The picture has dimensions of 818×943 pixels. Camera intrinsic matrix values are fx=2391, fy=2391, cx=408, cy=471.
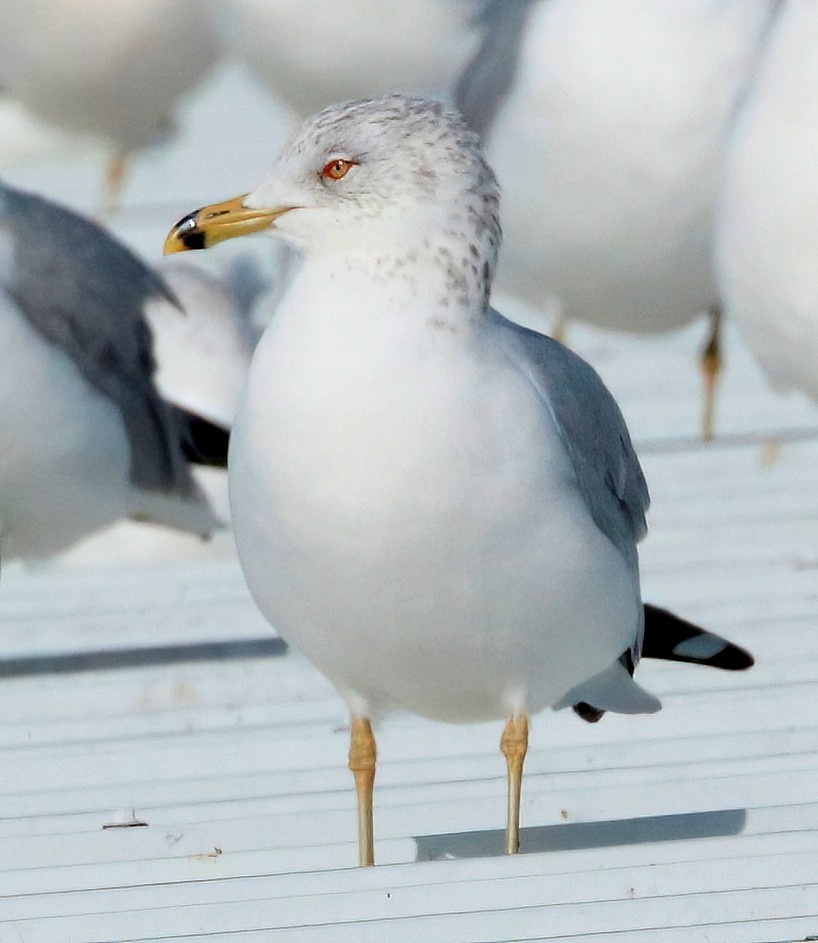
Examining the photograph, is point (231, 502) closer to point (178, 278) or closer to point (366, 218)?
point (366, 218)

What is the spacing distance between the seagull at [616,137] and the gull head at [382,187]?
2500mm

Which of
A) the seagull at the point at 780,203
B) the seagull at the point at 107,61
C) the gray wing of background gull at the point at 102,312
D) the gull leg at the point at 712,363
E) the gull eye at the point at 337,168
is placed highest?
the gull eye at the point at 337,168

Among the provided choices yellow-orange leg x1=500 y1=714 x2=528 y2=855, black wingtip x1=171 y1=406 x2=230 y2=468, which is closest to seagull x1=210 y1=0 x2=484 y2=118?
black wingtip x1=171 y1=406 x2=230 y2=468

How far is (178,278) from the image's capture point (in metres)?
6.47

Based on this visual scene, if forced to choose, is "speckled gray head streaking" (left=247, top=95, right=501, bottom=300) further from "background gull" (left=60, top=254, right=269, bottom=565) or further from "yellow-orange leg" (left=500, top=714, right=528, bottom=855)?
"background gull" (left=60, top=254, right=269, bottom=565)

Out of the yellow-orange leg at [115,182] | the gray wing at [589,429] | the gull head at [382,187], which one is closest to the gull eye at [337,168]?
the gull head at [382,187]

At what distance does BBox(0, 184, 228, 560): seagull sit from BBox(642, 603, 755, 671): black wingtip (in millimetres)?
1730

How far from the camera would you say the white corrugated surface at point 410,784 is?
2.59m

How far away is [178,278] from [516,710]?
369cm

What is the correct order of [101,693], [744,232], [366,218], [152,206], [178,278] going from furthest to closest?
[152,206]
[178,278]
[744,232]
[101,693]
[366,218]

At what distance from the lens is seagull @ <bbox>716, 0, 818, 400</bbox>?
448 cm

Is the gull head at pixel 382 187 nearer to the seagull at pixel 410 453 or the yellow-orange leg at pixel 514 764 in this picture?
the seagull at pixel 410 453

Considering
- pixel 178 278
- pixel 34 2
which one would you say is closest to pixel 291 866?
pixel 178 278

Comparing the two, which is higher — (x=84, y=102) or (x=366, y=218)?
(x=366, y=218)
